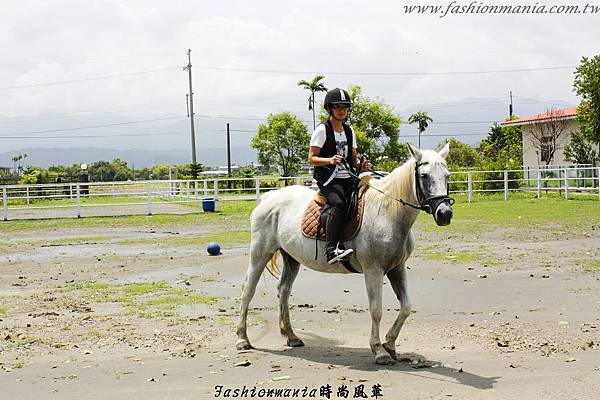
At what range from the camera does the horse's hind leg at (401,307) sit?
24.1ft

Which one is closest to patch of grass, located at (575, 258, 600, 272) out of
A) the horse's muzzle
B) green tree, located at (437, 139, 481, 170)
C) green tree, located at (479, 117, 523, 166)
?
the horse's muzzle

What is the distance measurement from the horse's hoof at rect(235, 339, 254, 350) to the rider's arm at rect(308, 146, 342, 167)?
211 centimetres

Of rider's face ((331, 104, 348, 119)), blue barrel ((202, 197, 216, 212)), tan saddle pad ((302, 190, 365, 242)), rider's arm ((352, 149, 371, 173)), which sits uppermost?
rider's face ((331, 104, 348, 119))

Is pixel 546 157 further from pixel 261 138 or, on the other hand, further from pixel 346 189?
pixel 346 189

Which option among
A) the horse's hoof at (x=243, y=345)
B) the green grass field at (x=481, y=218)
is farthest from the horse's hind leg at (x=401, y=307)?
the green grass field at (x=481, y=218)

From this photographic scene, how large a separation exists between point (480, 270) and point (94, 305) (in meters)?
6.67

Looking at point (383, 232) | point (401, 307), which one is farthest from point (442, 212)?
point (401, 307)

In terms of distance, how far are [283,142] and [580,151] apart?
31.6m

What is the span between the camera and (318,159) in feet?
25.0

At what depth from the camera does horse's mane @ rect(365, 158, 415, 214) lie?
24.0 feet

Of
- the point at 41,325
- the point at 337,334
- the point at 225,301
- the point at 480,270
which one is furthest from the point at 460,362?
the point at 480,270

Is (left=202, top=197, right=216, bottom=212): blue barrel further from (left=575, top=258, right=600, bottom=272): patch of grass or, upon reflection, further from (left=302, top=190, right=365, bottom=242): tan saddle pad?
(left=302, top=190, right=365, bottom=242): tan saddle pad

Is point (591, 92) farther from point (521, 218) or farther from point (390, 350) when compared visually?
point (390, 350)

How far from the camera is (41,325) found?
9461 mm
